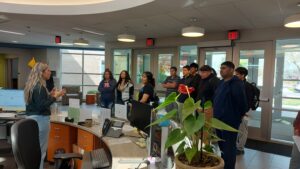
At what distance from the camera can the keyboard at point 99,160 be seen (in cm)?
194

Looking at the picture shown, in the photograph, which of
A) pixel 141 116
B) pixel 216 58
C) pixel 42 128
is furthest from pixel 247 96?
pixel 42 128

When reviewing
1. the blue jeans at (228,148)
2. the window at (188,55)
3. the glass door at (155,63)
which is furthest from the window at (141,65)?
the blue jeans at (228,148)

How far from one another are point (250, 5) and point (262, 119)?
2.68 m

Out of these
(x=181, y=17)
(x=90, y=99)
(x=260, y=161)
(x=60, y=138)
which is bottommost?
(x=260, y=161)

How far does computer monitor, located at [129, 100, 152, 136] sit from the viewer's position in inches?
85.0

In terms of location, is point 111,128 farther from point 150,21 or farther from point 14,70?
point 14,70

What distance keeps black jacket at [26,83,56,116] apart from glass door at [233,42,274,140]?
411 centimetres

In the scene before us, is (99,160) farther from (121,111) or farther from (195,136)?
(195,136)

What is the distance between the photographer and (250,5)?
3.39 metres

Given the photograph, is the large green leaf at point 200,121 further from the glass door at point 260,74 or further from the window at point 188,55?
the window at point 188,55

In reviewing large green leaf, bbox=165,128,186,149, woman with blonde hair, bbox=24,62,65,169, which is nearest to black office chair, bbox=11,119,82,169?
woman with blonde hair, bbox=24,62,65,169

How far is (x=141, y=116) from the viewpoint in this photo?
7.53 ft

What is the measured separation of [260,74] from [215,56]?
115 cm

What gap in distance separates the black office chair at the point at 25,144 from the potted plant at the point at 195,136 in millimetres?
1079
